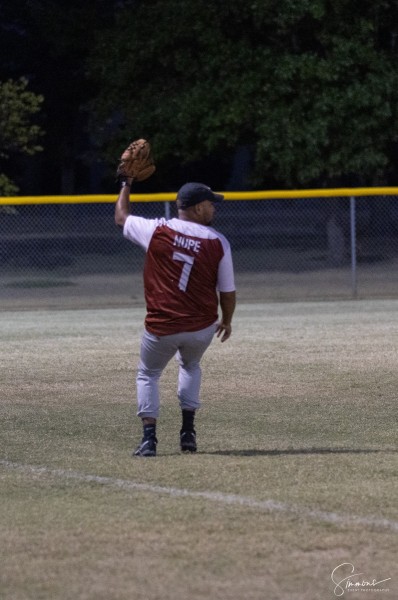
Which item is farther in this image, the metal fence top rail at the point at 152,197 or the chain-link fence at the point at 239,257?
the chain-link fence at the point at 239,257

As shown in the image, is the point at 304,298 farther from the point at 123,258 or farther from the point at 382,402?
the point at 382,402

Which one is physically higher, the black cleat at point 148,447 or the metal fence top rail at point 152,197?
the metal fence top rail at point 152,197

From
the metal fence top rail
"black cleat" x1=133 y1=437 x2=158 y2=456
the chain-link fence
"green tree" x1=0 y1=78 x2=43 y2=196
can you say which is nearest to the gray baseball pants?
"black cleat" x1=133 y1=437 x2=158 y2=456

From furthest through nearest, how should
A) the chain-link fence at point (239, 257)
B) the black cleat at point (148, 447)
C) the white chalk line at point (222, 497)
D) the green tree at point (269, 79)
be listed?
the green tree at point (269, 79)
the chain-link fence at point (239, 257)
the black cleat at point (148, 447)
the white chalk line at point (222, 497)

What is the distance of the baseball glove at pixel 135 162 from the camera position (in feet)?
26.2

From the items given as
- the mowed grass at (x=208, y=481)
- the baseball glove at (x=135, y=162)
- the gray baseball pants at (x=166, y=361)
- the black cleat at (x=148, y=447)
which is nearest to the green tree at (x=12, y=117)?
the mowed grass at (x=208, y=481)

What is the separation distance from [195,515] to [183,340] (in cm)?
183

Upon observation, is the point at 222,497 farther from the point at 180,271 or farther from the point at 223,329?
the point at 180,271

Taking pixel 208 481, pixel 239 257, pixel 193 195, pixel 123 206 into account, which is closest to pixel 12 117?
pixel 239 257

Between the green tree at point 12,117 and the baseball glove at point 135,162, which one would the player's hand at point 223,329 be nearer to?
the baseball glove at point 135,162

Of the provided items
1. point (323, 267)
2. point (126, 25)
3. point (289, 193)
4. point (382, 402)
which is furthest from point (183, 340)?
point (126, 25)

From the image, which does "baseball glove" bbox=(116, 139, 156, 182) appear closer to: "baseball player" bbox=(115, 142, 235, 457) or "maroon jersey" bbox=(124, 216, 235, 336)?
"baseball player" bbox=(115, 142, 235, 457)

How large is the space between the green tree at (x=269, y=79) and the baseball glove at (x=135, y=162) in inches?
691

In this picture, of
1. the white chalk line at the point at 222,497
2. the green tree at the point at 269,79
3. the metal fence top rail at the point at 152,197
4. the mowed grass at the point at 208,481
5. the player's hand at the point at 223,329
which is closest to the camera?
the mowed grass at the point at 208,481
